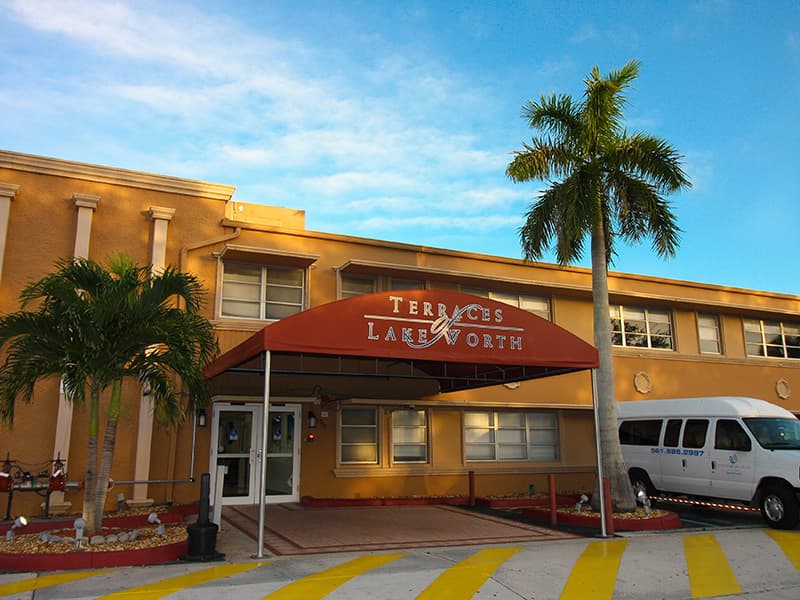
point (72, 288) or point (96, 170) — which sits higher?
point (96, 170)

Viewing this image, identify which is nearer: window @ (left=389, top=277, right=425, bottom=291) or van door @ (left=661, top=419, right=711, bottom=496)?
van door @ (left=661, top=419, right=711, bottom=496)

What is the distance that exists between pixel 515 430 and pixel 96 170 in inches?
494

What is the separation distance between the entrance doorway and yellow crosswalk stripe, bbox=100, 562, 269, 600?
20.0 ft

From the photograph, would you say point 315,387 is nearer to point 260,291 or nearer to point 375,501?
point 260,291

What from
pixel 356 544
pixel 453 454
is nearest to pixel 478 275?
Result: pixel 453 454

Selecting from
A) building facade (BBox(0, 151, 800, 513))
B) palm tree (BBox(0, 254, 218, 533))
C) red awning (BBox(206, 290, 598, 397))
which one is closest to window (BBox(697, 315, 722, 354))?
building facade (BBox(0, 151, 800, 513))

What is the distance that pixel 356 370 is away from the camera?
53.6 ft

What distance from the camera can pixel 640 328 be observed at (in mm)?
21297

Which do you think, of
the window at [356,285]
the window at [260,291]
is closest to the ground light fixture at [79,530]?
the window at [260,291]

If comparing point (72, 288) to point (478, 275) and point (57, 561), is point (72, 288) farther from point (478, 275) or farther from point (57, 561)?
point (478, 275)

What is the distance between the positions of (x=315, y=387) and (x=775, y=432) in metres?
9.88

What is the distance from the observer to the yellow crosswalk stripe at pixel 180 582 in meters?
7.42

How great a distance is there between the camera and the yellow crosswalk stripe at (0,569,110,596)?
7.60 m

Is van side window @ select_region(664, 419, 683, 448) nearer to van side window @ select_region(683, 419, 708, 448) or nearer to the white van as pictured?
the white van
